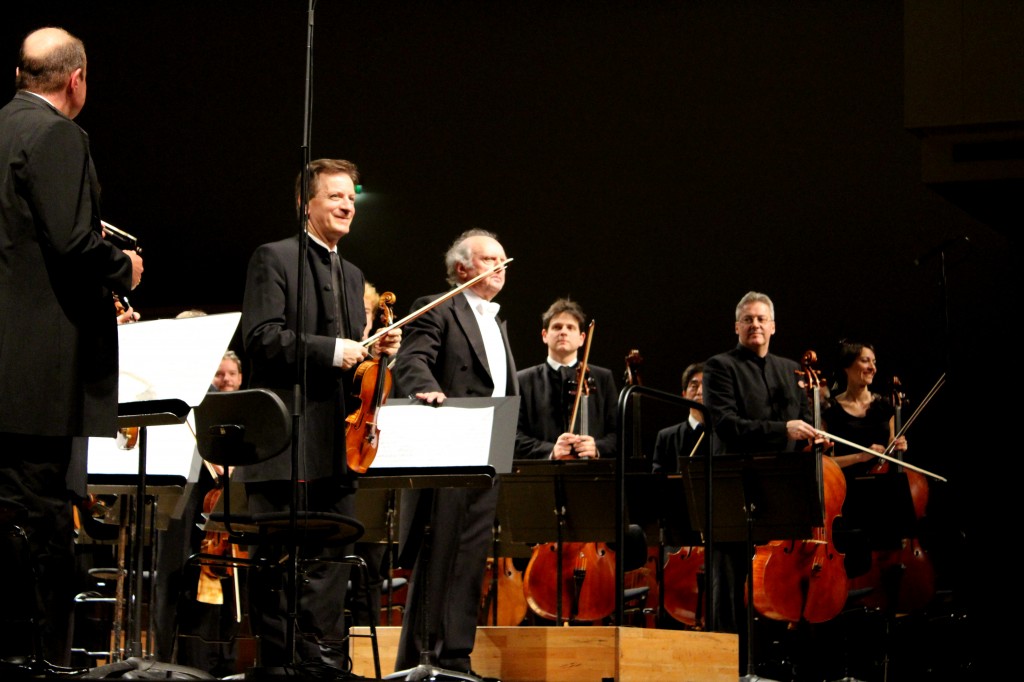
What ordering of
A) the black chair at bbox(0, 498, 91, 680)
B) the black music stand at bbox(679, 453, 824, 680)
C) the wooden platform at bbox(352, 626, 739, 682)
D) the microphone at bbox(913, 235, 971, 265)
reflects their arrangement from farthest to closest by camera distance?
1. the microphone at bbox(913, 235, 971, 265)
2. the black music stand at bbox(679, 453, 824, 680)
3. the wooden platform at bbox(352, 626, 739, 682)
4. the black chair at bbox(0, 498, 91, 680)

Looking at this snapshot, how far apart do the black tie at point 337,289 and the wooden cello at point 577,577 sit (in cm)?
189

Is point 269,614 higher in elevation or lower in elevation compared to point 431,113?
lower

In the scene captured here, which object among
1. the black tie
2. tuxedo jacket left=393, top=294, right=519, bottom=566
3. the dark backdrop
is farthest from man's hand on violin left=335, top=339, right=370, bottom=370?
the dark backdrop

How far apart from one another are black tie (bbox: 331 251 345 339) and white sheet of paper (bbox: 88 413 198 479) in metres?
0.57

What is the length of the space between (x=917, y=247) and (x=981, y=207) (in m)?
1.67

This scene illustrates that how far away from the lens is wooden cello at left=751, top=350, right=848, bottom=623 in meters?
5.11

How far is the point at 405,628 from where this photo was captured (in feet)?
13.3

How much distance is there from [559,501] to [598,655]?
1.10 m

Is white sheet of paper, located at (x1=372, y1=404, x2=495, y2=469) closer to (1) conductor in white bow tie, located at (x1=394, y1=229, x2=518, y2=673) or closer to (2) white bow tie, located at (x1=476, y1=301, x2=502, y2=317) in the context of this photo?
(1) conductor in white bow tie, located at (x1=394, y1=229, x2=518, y2=673)

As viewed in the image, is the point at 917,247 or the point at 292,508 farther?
the point at 917,247

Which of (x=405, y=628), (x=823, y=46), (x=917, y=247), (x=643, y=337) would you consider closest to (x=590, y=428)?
(x=405, y=628)

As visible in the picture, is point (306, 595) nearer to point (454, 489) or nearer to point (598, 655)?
point (454, 489)

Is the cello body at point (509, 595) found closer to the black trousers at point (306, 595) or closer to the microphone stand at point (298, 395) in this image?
the black trousers at point (306, 595)

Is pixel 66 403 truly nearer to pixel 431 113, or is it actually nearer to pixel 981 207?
pixel 981 207
